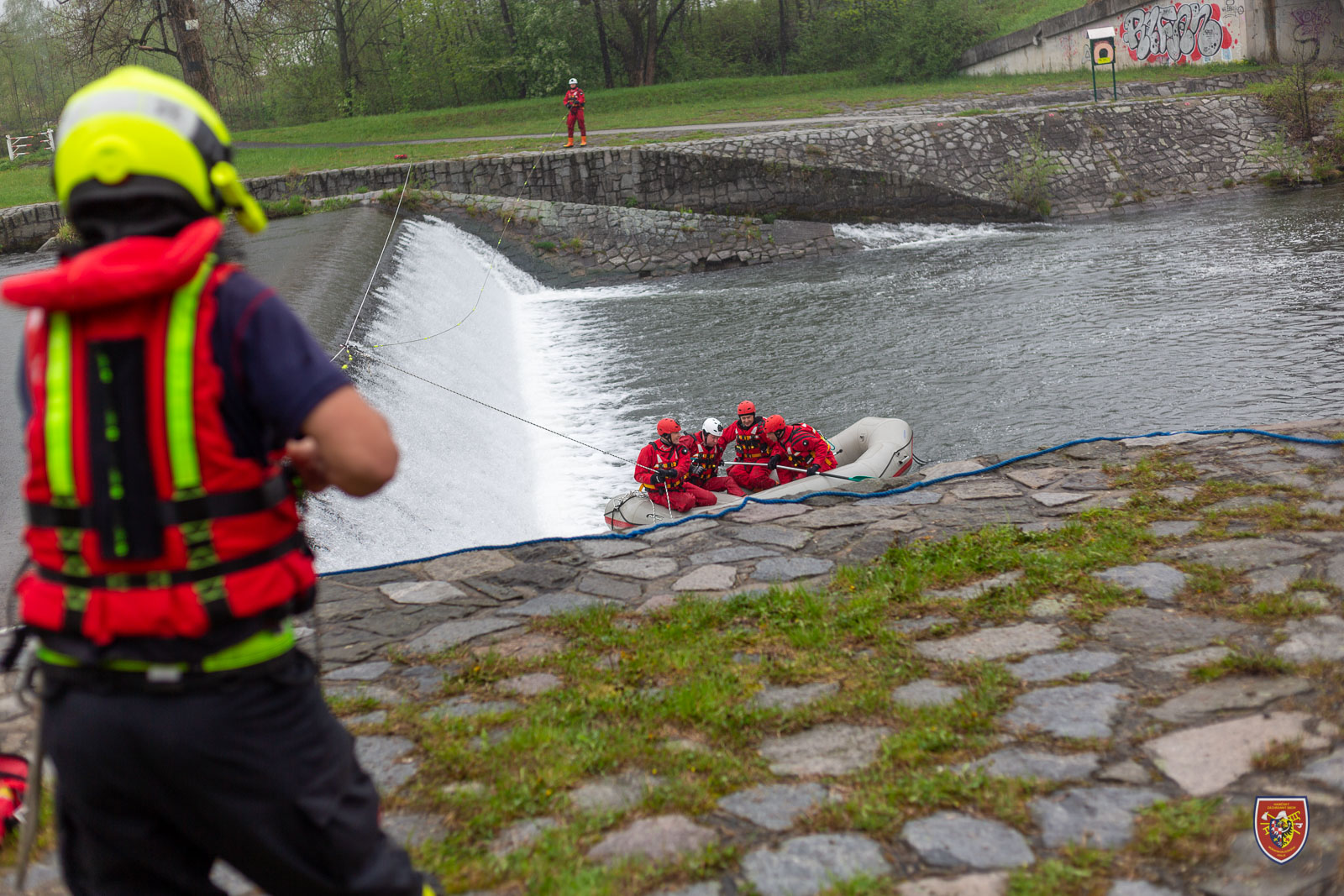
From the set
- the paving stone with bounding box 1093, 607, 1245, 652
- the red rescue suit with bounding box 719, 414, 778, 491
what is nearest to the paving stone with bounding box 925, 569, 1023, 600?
the paving stone with bounding box 1093, 607, 1245, 652

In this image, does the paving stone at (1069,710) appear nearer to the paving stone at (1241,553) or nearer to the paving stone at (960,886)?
the paving stone at (960,886)

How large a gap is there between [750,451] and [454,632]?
4.78 metres

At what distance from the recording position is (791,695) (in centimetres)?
357

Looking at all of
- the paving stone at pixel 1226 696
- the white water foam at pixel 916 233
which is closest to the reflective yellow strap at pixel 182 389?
the paving stone at pixel 1226 696

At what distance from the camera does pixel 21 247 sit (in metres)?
20.8

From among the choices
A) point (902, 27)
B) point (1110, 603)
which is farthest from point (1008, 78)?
point (1110, 603)

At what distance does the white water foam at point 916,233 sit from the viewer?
21.2m

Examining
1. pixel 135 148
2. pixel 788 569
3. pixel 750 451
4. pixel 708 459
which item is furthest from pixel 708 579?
pixel 750 451

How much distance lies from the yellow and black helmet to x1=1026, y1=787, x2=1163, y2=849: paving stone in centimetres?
228

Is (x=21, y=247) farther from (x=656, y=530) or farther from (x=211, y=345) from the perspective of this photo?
(x=211, y=345)

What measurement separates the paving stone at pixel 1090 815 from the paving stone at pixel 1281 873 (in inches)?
9.4

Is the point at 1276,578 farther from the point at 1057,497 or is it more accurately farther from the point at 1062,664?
the point at 1057,497

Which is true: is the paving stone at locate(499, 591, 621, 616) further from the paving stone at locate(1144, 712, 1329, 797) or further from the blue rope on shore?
the paving stone at locate(1144, 712, 1329, 797)

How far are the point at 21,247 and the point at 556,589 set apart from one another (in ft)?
66.1
